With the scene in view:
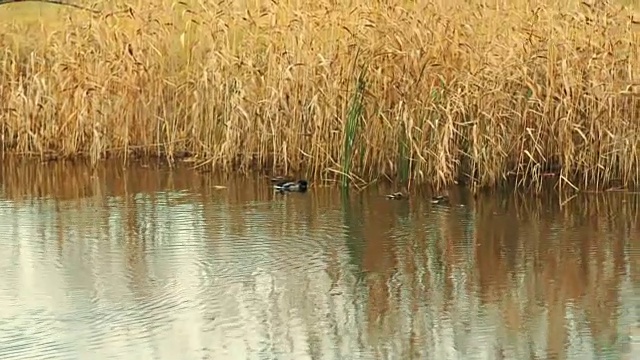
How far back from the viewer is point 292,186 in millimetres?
8703

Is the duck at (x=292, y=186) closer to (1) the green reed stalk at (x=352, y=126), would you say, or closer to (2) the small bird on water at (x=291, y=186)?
(2) the small bird on water at (x=291, y=186)

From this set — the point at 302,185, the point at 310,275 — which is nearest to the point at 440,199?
the point at 302,185

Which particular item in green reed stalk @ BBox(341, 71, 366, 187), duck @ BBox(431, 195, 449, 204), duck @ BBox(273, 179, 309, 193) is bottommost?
duck @ BBox(431, 195, 449, 204)

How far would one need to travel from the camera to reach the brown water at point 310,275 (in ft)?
16.6

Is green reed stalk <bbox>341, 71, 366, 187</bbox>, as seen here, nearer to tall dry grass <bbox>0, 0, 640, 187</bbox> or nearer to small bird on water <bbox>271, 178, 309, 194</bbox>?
tall dry grass <bbox>0, 0, 640, 187</bbox>

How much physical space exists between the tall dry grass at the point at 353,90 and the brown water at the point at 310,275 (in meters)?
0.35

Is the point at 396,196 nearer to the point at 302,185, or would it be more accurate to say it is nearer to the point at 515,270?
the point at 302,185

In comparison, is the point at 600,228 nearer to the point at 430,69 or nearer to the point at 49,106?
the point at 430,69

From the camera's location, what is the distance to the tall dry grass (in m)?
8.36

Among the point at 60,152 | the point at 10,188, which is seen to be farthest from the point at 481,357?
the point at 60,152

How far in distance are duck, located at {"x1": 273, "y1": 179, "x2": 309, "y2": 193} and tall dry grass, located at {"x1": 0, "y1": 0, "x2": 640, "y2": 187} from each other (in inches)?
7.2

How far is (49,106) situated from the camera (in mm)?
10047

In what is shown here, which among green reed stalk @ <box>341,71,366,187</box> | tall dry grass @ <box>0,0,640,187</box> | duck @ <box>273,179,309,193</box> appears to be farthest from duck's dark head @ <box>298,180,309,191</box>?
green reed stalk @ <box>341,71,366,187</box>

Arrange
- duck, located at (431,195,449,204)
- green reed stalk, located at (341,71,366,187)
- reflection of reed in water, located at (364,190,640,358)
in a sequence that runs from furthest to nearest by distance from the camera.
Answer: green reed stalk, located at (341,71,366,187) → duck, located at (431,195,449,204) → reflection of reed in water, located at (364,190,640,358)
